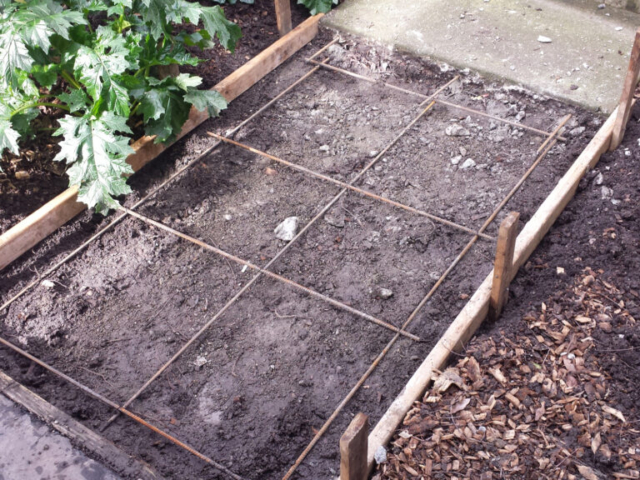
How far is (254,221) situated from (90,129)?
105cm

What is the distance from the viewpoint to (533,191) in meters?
4.00

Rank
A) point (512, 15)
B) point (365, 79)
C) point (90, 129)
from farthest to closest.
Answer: point (512, 15) → point (365, 79) → point (90, 129)

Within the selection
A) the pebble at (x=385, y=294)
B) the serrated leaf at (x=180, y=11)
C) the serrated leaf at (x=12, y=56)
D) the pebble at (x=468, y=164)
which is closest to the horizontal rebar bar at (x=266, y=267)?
the pebble at (x=468, y=164)

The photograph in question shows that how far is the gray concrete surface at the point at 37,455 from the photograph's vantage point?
2.71 metres

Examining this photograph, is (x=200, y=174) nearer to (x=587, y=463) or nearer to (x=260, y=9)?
(x=260, y=9)

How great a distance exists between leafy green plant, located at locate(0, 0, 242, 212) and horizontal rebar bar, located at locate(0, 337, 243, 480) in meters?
0.86

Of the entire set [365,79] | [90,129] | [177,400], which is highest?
[90,129]

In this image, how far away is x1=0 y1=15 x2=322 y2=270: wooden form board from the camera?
3.71m

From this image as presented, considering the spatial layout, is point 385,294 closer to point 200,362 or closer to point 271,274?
point 271,274

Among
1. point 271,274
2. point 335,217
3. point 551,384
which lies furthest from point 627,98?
point 271,274

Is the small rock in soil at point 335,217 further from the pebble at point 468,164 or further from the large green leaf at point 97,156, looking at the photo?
the large green leaf at point 97,156

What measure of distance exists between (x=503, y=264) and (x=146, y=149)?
2451mm

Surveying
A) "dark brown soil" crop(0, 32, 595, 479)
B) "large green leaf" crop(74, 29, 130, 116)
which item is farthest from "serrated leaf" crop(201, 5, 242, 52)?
"dark brown soil" crop(0, 32, 595, 479)

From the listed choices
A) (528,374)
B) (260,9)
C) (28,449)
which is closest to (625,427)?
(528,374)
